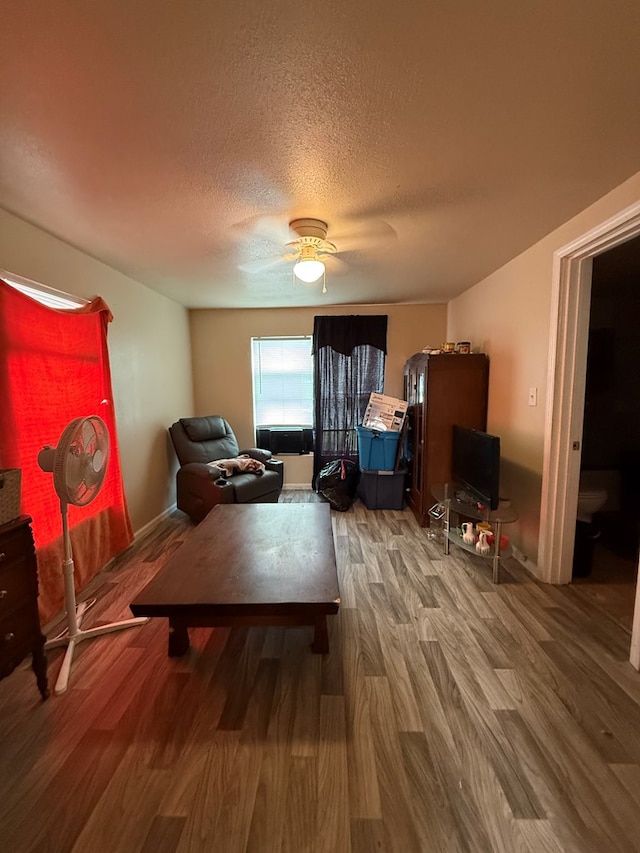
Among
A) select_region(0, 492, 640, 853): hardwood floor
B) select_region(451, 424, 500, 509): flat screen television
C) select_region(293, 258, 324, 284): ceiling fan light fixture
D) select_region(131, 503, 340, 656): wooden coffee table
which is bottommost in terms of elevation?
select_region(0, 492, 640, 853): hardwood floor

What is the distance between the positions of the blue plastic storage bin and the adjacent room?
0.45 metres

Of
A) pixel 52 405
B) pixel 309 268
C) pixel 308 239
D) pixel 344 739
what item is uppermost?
pixel 308 239

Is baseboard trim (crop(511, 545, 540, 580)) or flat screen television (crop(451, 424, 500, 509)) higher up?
flat screen television (crop(451, 424, 500, 509))

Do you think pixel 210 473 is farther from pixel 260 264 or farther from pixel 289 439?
pixel 260 264

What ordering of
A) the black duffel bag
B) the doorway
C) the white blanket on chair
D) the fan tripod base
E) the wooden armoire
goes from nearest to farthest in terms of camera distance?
the fan tripod base
the doorway
the wooden armoire
the white blanket on chair
the black duffel bag

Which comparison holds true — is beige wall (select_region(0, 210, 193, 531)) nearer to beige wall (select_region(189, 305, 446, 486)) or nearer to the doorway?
beige wall (select_region(189, 305, 446, 486))

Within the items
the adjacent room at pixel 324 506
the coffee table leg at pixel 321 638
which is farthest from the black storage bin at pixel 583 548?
the coffee table leg at pixel 321 638

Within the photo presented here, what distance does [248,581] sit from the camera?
1612 mm

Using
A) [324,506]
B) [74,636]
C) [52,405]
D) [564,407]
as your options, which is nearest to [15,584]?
[74,636]

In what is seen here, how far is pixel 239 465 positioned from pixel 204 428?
64 cm

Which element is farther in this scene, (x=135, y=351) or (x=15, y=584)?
(x=135, y=351)

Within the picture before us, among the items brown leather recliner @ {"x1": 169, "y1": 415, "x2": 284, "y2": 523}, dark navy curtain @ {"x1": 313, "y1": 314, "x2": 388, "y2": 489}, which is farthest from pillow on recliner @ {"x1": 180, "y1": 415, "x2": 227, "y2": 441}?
dark navy curtain @ {"x1": 313, "y1": 314, "x2": 388, "y2": 489}

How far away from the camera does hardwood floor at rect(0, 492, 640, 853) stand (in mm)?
1025

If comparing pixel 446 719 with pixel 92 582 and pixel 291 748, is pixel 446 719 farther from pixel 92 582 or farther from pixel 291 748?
pixel 92 582
